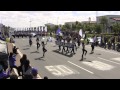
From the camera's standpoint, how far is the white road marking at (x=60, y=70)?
16.7 meters

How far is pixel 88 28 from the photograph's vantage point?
8269 cm

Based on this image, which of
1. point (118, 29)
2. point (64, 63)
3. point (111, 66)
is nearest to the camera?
point (111, 66)

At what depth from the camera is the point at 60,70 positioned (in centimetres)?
1784

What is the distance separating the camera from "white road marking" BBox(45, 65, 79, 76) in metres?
16.7
